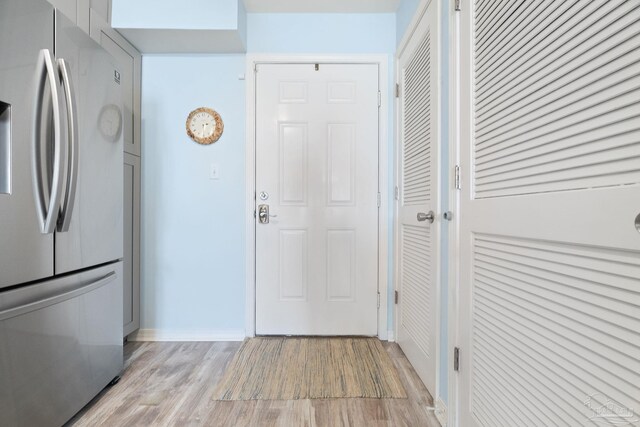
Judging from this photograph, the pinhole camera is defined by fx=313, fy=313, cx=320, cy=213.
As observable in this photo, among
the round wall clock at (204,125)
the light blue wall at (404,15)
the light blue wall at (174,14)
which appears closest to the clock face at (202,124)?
the round wall clock at (204,125)

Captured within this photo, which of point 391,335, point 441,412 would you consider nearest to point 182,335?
point 391,335

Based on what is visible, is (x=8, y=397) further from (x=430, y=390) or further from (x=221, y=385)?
(x=430, y=390)

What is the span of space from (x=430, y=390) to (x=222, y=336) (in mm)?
1458

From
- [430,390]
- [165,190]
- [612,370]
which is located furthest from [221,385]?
[612,370]

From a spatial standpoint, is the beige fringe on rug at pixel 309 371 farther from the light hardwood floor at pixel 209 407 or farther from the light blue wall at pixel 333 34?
the light blue wall at pixel 333 34

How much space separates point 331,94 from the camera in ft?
7.52

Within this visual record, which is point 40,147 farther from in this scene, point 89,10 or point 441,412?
point 441,412

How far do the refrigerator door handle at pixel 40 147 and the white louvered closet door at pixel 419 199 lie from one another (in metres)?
1.59

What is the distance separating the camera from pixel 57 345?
4.06 feet

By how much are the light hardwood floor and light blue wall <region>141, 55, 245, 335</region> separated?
51 centimetres

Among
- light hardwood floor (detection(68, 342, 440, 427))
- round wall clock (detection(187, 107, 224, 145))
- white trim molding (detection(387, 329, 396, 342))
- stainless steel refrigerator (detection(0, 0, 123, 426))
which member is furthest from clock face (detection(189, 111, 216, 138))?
white trim molding (detection(387, 329, 396, 342))

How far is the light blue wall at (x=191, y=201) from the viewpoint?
228 cm

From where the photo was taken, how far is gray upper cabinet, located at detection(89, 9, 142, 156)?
75.5 inches

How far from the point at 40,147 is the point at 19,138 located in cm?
7
